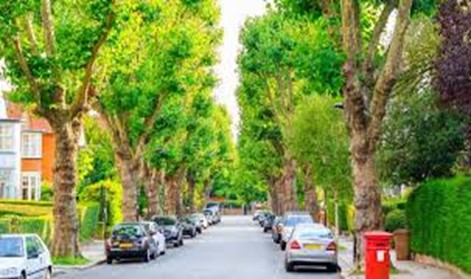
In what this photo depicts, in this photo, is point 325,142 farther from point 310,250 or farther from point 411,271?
→ point 411,271

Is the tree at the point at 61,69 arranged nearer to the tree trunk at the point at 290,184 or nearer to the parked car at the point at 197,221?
the tree trunk at the point at 290,184

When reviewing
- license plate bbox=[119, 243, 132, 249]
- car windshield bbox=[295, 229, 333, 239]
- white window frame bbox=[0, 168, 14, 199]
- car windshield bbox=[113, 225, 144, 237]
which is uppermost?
white window frame bbox=[0, 168, 14, 199]

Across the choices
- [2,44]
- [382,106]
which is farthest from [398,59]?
[2,44]

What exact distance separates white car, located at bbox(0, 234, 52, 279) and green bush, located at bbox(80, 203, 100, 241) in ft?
90.9

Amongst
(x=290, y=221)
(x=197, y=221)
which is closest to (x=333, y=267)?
(x=290, y=221)

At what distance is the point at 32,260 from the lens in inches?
968

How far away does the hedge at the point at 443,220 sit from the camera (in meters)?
26.5

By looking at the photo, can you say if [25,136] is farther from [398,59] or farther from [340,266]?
[398,59]

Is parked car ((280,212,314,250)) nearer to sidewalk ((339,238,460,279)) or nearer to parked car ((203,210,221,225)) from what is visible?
sidewalk ((339,238,460,279))

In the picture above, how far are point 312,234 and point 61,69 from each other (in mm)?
10462

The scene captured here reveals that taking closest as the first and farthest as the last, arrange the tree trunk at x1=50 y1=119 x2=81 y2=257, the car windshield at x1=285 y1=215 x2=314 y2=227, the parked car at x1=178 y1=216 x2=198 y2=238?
the tree trunk at x1=50 y1=119 x2=81 y2=257 < the car windshield at x1=285 y1=215 x2=314 y2=227 < the parked car at x1=178 y1=216 x2=198 y2=238

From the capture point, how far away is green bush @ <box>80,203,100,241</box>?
54.2 metres

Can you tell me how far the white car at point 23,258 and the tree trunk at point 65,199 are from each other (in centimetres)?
1094

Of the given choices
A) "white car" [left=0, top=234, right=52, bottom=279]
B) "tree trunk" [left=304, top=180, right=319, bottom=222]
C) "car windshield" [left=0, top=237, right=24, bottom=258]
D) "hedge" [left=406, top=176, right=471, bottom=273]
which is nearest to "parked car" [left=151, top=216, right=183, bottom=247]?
"tree trunk" [left=304, top=180, right=319, bottom=222]
